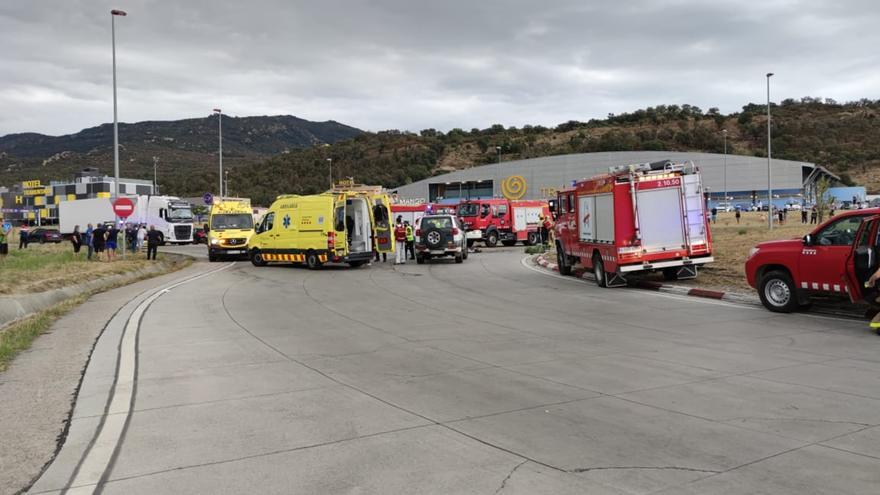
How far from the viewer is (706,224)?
→ 17.3 m

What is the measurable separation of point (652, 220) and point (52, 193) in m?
106

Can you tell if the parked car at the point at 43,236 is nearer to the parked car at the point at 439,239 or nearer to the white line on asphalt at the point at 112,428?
the parked car at the point at 439,239

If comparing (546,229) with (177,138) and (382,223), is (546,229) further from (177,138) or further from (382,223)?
(177,138)

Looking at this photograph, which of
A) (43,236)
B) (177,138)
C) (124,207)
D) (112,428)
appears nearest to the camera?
(112,428)

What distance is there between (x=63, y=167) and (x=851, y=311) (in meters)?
153

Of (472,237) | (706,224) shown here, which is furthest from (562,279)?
(472,237)

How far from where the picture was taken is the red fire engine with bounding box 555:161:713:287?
16.8 meters

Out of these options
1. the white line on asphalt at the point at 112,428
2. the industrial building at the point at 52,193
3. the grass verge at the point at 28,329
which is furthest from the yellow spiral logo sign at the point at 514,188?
the white line on asphalt at the point at 112,428

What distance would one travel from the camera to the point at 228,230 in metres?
31.5

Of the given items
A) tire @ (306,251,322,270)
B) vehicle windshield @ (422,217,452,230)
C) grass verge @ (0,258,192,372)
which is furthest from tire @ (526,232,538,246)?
grass verge @ (0,258,192,372)

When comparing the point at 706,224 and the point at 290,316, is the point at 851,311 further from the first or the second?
the point at 290,316

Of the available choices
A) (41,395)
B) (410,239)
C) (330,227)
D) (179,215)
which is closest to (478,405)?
(41,395)

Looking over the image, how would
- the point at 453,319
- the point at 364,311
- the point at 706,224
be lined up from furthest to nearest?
the point at 706,224, the point at 364,311, the point at 453,319

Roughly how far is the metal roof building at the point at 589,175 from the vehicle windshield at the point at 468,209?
5370 cm
